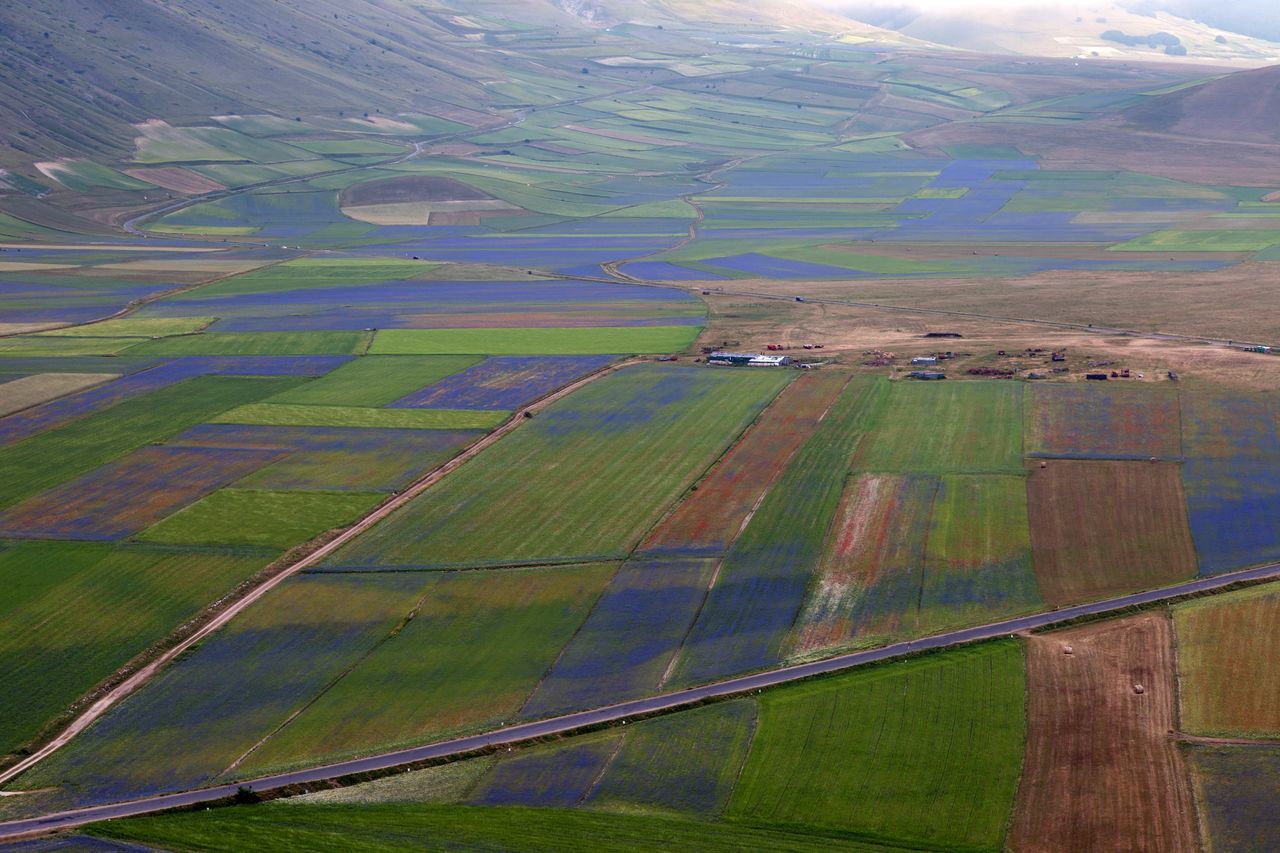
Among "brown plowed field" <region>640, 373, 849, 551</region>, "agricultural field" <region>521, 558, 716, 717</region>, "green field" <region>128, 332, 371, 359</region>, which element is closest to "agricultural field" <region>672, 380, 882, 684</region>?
"agricultural field" <region>521, 558, 716, 717</region>

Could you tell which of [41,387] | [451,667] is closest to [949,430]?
[451,667]

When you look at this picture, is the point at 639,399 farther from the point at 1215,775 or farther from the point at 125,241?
the point at 125,241

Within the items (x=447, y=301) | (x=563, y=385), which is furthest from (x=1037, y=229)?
(x=563, y=385)

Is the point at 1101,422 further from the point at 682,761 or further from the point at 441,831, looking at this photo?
the point at 441,831

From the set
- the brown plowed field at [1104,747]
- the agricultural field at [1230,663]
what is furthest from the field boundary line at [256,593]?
the agricultural field at [1230,663]

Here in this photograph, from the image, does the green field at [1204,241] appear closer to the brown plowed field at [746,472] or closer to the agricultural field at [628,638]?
the brown plowed field at [746,472]

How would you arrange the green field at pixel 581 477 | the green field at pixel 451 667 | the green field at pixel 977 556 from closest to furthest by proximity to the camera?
1. the green field at pixel 451 667
2. the green field at pixel 977 556
3. the green field at pixel 581 477

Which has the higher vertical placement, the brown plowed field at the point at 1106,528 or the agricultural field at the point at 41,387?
the brown plowed field at the point at 1106,528
